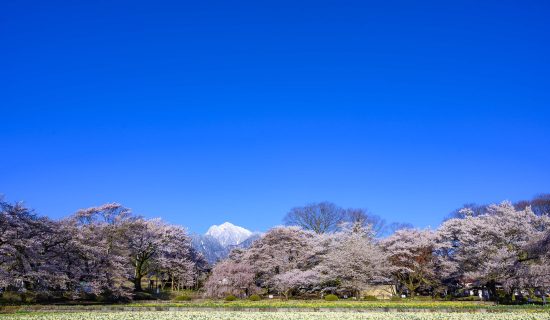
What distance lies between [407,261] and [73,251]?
103 ft

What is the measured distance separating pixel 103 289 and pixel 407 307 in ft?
80.4

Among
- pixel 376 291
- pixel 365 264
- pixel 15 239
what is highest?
pixel 15 239

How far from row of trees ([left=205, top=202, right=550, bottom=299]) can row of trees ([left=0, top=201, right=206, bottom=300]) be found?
9949 mm

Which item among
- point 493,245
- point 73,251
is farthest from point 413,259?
point 73,251

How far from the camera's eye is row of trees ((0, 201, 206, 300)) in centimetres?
3022

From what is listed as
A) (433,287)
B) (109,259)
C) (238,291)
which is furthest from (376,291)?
(109,259)

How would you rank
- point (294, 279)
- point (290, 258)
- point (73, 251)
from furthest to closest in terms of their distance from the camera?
point (290, 258) < point (294, 279) < point (73, 251)

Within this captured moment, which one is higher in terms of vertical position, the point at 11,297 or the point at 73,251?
the point at 73,251

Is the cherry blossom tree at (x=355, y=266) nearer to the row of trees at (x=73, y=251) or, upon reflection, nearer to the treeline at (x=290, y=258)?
the treeline at (x=290, y=258)

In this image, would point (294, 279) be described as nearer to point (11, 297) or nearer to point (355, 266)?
point (355, 266)

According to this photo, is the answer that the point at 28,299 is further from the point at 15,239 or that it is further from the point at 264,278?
the point at 264,278

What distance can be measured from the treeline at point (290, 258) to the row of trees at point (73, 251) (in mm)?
78

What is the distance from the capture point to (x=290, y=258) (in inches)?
1982

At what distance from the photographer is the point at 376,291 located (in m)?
51.6
